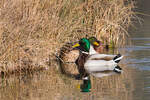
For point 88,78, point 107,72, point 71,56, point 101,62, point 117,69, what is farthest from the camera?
point 71,56

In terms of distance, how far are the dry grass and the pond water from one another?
16.9 inches

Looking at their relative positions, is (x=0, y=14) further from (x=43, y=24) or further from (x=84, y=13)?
(x=84, y=13)

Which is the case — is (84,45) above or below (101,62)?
above

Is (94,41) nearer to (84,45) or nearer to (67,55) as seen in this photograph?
(84,45)

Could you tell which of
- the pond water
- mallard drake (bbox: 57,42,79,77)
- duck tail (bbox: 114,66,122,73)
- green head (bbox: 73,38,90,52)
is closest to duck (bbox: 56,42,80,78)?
mallard drake (bbox: 57,42,79,77)

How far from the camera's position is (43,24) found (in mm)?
12516

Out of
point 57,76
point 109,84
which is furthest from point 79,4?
point 109,84

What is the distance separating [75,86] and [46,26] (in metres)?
2.89

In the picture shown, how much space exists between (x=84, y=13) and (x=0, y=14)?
4580mm

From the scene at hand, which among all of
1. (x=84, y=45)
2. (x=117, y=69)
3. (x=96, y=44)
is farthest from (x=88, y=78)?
(x=96, y=44)

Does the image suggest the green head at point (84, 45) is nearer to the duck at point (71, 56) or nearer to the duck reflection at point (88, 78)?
the duck at point (71, 56)

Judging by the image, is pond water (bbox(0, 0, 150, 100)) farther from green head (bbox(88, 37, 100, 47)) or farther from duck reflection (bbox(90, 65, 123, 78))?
green head (bbox(88, 37, 100, 47))

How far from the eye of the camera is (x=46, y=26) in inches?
502

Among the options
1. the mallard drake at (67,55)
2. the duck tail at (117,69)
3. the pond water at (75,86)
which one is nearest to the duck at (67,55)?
the mallard drake at (67,55)
